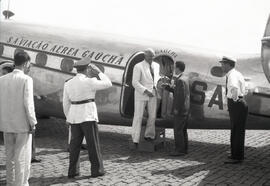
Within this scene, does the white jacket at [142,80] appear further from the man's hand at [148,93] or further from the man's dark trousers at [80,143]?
the man's dark trousers at [80,143]

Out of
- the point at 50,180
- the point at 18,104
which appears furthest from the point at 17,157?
the point at 50,180

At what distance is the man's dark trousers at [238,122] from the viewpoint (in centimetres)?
757

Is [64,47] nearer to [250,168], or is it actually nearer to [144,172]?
[144,172]

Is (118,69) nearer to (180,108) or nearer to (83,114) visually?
(180,108)

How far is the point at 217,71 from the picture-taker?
8.71m

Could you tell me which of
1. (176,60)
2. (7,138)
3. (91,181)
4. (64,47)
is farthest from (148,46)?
(7,138)

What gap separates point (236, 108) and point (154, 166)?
2.09 m

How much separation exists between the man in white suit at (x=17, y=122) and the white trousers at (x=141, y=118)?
3.57m

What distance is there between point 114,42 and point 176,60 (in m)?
1.82

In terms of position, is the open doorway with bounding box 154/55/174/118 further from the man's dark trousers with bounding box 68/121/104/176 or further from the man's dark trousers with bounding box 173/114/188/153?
the man's dark trousers with bounding box 68/121/104/176

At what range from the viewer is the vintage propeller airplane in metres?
8.49

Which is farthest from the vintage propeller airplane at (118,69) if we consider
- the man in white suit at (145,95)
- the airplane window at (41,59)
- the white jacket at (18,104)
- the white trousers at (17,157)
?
the white trousers at (17,157)

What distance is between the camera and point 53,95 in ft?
32.2

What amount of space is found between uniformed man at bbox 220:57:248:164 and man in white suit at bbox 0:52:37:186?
413 centimetres
